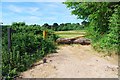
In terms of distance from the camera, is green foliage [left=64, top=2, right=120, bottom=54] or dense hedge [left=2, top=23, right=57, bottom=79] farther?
green foliage [left=64, top=2, right=120, bottom=54]

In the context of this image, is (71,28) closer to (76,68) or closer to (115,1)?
(115,1)

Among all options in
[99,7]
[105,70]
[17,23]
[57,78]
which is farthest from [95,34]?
[57,78]

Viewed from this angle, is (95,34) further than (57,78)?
Yes

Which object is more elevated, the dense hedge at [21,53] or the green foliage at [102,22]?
the green foliage at [102,22]

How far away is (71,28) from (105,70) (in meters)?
16.7

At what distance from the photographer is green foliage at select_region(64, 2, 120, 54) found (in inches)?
508

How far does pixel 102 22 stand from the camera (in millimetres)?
15047

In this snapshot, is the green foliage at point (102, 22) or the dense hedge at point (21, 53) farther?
the green foliage at point (102, 22)

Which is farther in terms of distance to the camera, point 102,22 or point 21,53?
point 102,22

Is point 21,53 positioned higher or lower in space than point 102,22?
lower

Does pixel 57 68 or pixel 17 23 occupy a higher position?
pixel 17 23

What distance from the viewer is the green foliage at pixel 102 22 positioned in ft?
42.3

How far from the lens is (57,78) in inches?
302

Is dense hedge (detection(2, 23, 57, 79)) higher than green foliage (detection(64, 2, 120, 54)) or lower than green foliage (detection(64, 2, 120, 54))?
lower
